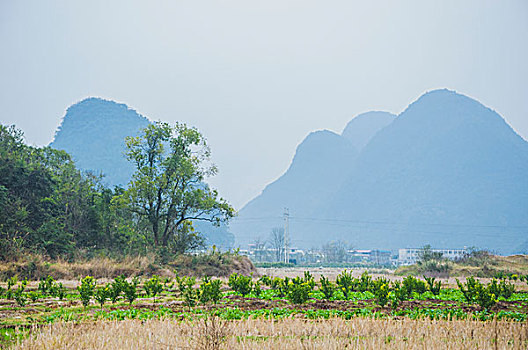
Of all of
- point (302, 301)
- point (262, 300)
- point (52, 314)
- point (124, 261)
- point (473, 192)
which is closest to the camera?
point (52, 314)

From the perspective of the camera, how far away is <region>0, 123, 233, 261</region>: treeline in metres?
28.1

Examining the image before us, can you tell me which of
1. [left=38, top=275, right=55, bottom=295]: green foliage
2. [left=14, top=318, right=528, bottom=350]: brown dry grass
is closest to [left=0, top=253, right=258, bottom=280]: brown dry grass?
[left=38, top=275, right=55, bottom=295]: green foliage

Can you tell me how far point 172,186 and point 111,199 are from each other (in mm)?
4126

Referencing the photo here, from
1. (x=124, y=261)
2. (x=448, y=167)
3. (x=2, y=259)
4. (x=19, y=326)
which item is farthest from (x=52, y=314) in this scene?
(x=448, y=167)

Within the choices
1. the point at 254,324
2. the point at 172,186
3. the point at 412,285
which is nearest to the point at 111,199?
the point at 172,186

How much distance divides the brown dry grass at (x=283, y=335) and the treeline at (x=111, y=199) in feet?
71.0

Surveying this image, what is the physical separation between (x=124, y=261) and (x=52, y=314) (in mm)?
16486

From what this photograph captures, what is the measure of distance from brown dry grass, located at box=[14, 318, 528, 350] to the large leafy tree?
2210 cm

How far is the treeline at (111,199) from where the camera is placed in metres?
28.1

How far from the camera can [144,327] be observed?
8055mm

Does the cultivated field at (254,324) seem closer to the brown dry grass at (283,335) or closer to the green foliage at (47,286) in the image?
the brown dry grass at (283,335)

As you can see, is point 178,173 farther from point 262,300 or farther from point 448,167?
point 448,167

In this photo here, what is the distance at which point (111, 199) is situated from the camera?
3105 cm

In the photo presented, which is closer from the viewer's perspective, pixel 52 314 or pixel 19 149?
→ pixel 52 314
